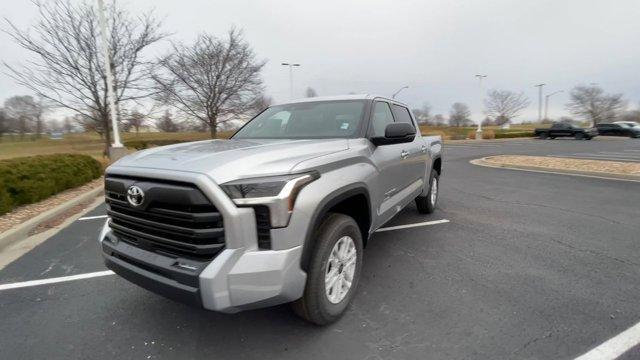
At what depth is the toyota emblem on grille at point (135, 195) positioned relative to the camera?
2.35m

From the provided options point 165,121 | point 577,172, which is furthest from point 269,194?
point 165,121

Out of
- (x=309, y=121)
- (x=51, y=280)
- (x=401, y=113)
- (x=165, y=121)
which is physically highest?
(x=165, y=121)

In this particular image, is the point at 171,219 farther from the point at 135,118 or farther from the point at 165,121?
the point at 165,121

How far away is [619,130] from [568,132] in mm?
7965

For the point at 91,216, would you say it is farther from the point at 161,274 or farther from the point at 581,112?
the point at 581,112

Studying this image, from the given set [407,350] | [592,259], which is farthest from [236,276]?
[592,259]

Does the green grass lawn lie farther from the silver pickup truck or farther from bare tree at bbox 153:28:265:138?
Result: the silver pickup truck

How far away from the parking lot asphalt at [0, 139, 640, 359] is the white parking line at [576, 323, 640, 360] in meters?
0.05

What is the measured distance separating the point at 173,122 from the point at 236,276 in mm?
30922

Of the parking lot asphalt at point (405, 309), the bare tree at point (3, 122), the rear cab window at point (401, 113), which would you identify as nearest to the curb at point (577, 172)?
the parking lot asphalt at point (405, 309)

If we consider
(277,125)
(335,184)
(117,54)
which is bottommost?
(335,184)

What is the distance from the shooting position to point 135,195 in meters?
2.37

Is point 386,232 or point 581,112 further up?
point 581,112

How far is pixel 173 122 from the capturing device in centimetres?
3011
